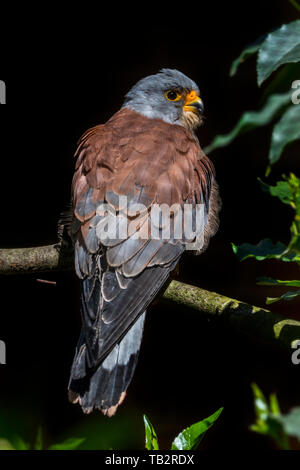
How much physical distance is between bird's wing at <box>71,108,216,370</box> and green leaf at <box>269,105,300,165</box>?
129cm

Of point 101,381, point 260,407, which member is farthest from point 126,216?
point 260,407

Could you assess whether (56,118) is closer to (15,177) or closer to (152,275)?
(15,177)

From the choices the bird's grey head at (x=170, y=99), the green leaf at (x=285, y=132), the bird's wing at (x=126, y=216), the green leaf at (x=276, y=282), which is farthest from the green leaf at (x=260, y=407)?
the bird's grey head at (x=170, y=99)

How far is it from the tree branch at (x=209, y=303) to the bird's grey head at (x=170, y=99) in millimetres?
1030

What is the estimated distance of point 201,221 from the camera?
8.39 feet

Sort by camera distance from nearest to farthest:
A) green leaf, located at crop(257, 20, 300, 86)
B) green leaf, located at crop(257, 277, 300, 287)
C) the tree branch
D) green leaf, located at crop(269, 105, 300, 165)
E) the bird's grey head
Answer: green leaf, located at crop(269, 105, 300, 165) < green leaf, located at crop(257, 20, 300, 86) < green leaf, located at crop(257, 277, 300, 287) < the tree branch < the bird's grey head

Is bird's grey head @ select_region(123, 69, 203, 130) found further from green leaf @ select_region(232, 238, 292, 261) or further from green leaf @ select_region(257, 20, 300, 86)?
green leaf @ select_region(257, 20, 300, 86)

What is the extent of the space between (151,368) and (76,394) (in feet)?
6.80

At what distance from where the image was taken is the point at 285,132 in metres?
0.83

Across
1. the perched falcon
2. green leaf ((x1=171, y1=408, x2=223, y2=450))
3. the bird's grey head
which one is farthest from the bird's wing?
green leaf ((x1=171, y1=408, x2=223, y2=450))

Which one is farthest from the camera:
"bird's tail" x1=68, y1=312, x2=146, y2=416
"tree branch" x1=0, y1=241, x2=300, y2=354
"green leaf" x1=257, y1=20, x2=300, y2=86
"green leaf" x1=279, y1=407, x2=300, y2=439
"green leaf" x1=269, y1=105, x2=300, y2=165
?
"bird's tail" x1=68, y1=312, x2=146, y2=416

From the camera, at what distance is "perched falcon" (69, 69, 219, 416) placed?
6.70 ft

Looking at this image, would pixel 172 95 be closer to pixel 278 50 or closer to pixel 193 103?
pixel 193 103

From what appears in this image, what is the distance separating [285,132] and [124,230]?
1371 mm
